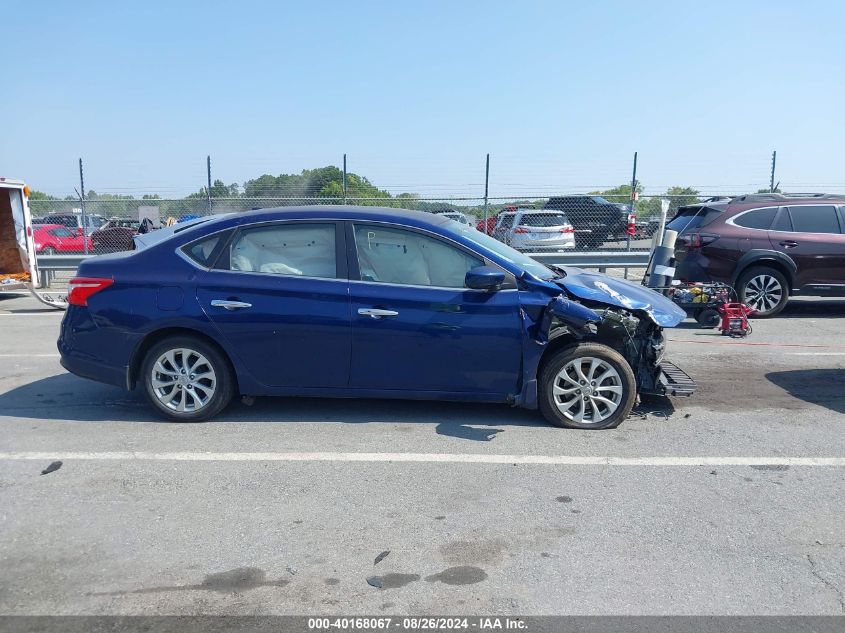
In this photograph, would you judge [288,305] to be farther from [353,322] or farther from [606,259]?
[606,259]

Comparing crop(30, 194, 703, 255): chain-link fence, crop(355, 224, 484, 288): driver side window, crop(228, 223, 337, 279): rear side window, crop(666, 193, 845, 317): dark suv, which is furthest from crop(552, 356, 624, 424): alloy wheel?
crop(30, 194, 703, 255): chain-link fence

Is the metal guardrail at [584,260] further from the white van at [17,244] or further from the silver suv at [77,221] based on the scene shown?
the silver suv at [77,221]

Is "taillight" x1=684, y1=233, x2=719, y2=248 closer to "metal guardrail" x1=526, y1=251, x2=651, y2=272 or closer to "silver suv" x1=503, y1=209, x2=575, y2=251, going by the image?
"metal guardrail" x1=526, y1=251, x2=651, y2=272

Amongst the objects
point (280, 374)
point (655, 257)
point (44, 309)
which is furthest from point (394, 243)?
point (44, 309)

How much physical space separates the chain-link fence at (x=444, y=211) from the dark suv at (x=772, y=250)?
541 cm

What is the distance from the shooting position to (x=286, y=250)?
18.8 feet

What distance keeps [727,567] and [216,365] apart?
3.79 metres

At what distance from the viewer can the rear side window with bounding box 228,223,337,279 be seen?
5.68 meters

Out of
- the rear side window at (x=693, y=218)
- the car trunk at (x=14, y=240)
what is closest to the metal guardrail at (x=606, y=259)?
the rear side window at (x=693, y=218)

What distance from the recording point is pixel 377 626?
10.5ft

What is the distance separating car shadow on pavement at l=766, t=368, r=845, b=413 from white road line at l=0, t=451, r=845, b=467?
157cm

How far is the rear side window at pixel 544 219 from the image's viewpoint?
1739cm

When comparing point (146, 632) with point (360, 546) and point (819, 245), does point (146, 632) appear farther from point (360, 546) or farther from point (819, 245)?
point (819, 245)

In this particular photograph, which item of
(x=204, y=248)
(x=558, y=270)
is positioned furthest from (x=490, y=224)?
(x=204, y=248)
